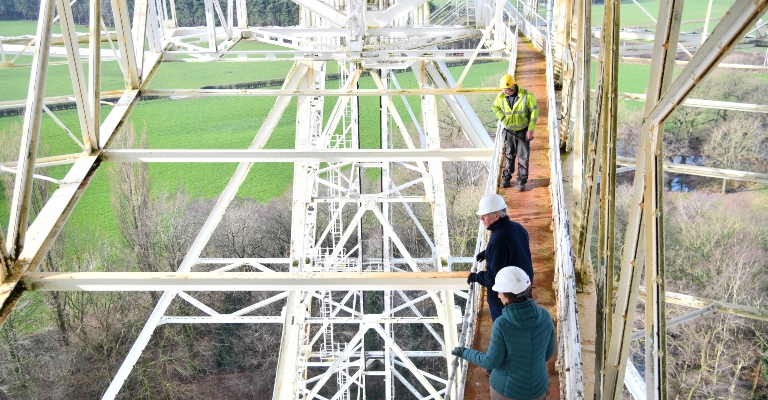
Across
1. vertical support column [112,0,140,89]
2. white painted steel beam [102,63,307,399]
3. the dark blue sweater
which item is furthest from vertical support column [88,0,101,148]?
the dark blue sweater

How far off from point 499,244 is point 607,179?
32.8 inches

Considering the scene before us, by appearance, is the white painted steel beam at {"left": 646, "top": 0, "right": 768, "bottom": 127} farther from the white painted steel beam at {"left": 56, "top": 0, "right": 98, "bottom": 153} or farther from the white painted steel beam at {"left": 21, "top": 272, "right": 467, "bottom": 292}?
the white painted steel beam at {"left": 56, "top": 0, "right": 98, "bottom": 153}

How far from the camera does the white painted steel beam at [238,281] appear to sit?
5.56 m

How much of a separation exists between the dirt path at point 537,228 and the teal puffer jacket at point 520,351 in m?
0.65

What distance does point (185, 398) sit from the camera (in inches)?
1087

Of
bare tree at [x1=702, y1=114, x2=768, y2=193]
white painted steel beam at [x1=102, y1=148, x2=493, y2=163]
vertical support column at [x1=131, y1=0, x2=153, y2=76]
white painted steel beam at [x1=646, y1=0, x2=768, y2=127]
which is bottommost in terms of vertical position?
bare tree at [x1=702, y1=114, x2=768, y2=193]

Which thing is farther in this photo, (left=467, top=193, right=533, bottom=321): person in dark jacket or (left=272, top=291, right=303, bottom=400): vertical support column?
(left=272, top=291, right=303, bottom=400): vertical support column

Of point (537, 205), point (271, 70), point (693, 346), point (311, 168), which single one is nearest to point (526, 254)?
point (537, 205)

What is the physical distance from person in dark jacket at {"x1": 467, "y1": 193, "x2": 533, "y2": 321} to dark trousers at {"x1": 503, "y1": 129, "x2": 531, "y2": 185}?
2.21 m

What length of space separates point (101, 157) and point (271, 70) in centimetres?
4371

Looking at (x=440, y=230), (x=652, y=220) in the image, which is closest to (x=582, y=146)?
(x=652, y=220)

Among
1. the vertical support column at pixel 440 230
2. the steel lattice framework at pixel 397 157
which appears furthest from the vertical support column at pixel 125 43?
the vertical support column at pixel 440 230

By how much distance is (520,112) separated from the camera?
6.78 m

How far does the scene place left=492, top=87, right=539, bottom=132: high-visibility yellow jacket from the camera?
22.1ft
